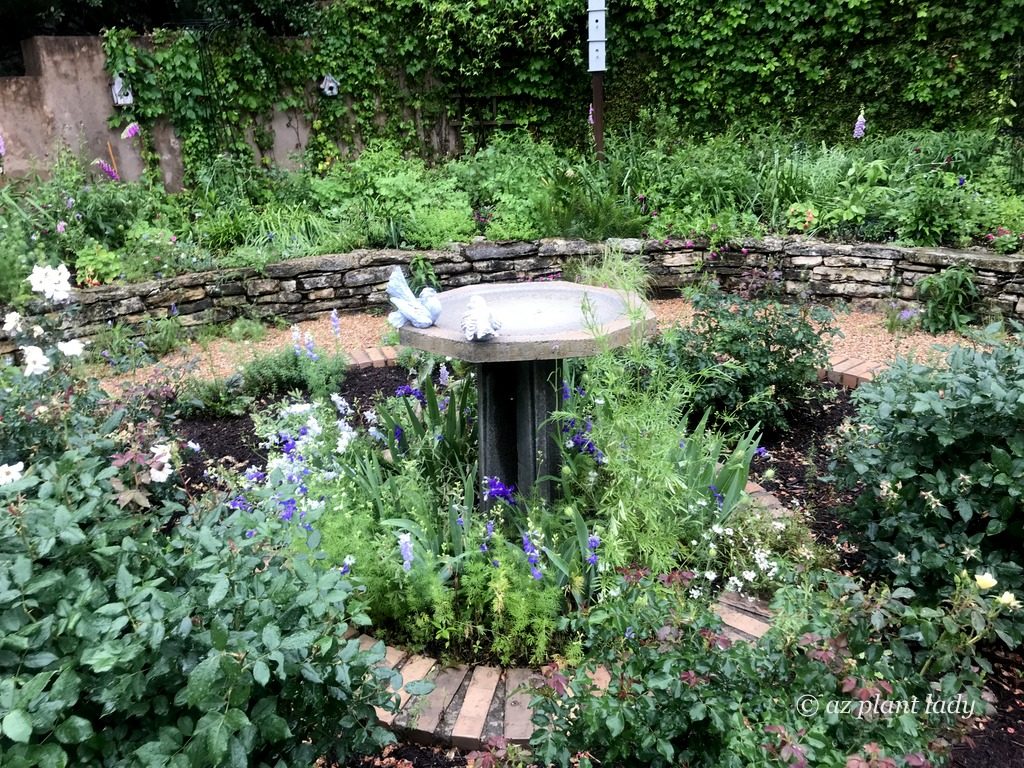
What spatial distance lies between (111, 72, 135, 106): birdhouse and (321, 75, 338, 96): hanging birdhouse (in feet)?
5.47

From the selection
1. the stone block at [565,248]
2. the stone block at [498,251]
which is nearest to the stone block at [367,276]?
the stone block at [498,251]

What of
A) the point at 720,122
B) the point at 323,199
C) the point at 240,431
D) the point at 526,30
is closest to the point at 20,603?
the point at 240,431

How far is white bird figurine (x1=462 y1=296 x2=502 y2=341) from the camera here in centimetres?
204

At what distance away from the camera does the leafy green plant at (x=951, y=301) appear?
14.8 feet

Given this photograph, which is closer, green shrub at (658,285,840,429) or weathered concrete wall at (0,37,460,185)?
green shrub at (658,285,840,429)

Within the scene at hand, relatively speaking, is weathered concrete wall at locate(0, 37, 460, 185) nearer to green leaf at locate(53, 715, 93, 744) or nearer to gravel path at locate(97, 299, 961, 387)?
gravel path at locate(97, 299, 961, 387)

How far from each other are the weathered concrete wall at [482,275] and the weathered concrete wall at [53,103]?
80.6 inches

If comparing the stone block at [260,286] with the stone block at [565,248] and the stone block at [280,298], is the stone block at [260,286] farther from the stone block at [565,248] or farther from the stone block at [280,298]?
the stone block at [565,248]

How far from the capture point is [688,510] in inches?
92.9

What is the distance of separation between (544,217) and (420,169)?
4.51ft

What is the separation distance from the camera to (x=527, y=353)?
6.75 ft

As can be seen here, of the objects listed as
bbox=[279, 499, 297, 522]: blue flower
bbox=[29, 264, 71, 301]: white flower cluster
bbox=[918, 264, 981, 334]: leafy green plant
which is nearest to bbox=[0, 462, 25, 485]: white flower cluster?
bbox=[279, 499, 297, 522]: blue flower

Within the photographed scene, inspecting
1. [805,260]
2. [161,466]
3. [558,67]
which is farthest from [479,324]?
[558,67]

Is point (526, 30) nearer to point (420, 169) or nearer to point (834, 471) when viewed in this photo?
point (420, 169)
